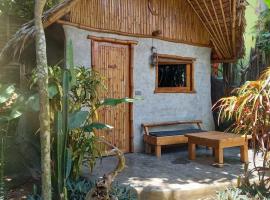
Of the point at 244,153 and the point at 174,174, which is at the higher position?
the point at 244,153

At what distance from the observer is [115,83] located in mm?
7289

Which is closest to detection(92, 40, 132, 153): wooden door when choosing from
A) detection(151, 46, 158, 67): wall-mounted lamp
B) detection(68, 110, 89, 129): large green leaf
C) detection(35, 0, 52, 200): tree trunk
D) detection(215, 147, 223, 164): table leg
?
detection(151, 46, 158, 67): wall-mounted lamp

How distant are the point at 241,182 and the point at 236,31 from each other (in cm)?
488

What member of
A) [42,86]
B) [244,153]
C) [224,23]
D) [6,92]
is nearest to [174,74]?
[224,23]

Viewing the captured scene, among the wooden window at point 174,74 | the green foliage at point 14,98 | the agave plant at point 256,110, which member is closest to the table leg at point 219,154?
the agave plant at point 256,110

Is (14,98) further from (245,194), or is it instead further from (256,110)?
(245,194)

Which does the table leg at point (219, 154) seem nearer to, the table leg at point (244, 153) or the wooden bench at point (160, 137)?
the table leg at point (244, 153)

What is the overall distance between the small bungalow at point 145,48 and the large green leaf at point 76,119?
1.86 meters

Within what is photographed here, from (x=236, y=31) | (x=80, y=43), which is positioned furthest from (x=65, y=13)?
(x=236, y=31)

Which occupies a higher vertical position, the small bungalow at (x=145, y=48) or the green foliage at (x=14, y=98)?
the small bungalow at (x=145, y=48)

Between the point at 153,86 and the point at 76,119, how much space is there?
3.78m

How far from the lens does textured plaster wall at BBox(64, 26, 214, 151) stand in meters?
6.80

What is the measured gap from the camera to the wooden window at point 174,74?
27.0ft

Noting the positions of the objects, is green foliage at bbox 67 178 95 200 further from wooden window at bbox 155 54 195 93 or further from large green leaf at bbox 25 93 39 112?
wooden window at bbox 155 54 195 93
